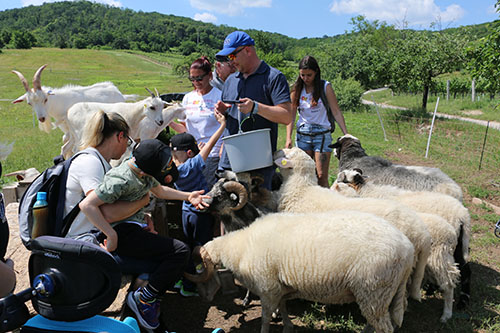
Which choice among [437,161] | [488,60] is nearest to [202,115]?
[488,60]

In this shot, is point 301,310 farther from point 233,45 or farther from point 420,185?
point 233,45

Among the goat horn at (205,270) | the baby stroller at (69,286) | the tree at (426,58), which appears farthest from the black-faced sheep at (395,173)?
the tree at (426,58)

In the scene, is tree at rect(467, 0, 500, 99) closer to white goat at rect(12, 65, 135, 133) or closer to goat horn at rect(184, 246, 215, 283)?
goat horn at rect(184, 246, 215, 283)

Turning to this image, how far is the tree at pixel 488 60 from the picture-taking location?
20.5 feet

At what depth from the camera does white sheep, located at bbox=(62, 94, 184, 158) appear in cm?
695

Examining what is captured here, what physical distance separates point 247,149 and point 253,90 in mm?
706

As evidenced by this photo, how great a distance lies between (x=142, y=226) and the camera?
9.45 ft

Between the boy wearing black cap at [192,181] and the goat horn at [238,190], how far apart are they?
1.71 ft

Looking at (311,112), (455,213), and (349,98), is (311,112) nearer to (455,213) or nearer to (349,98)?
(455,213)

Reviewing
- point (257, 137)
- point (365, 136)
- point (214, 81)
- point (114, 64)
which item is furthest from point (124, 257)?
point (114, 64)

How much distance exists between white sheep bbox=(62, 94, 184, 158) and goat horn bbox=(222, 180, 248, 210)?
13.5 feet

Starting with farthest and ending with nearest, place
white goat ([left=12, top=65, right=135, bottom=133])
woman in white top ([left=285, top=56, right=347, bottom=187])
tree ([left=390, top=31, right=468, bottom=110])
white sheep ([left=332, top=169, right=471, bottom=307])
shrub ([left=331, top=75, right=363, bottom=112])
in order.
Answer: shrub ([left=331, top=75, right=363, bottom=112]) → tree ([left=390, top=31, right=468, bottom=110]) → white goat ([left=12, top=65, right=135, bottom=133]) → woman in white top ([left=285, top=56, right=347, bottom=187]) → white sheep ([left=332, top=169, right=471, bottom=307])

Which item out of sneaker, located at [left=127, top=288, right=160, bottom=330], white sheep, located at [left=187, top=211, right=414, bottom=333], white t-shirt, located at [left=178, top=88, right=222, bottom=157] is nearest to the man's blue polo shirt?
white t-shirt, located at [left=178, top=88, right=222, bottom=157]

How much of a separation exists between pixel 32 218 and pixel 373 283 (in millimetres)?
2478
